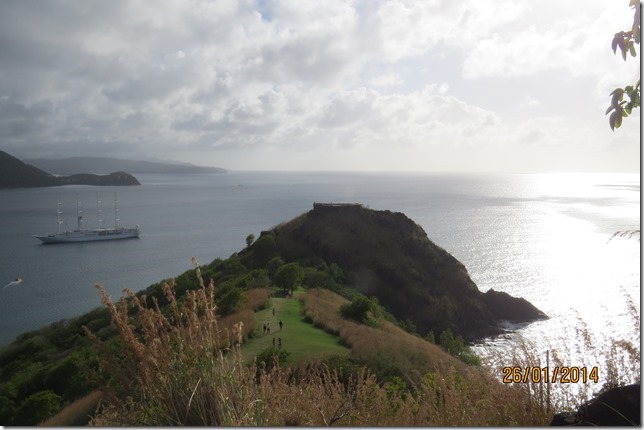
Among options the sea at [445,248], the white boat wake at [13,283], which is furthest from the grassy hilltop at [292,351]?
the white boat wake at [13,283]

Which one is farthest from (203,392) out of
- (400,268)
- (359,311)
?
(400,268)

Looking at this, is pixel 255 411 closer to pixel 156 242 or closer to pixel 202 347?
pixel 202 347

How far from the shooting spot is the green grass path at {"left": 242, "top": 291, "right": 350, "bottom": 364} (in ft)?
30.0

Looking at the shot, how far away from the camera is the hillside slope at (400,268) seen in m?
27.9

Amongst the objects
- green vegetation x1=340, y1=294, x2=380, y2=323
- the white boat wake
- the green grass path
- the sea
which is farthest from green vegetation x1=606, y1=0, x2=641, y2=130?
the white boat wake

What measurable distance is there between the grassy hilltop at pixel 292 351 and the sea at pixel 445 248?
1751 mm

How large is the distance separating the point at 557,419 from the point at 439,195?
89.0 metres

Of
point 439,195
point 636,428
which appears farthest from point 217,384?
point 439,195

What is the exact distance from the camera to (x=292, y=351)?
934cm

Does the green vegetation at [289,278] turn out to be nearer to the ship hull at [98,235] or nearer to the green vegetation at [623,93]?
the green vegetation at [623,93]

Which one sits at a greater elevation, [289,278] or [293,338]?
[293,338]

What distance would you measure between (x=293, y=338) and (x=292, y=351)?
144cm

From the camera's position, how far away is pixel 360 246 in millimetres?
31594
